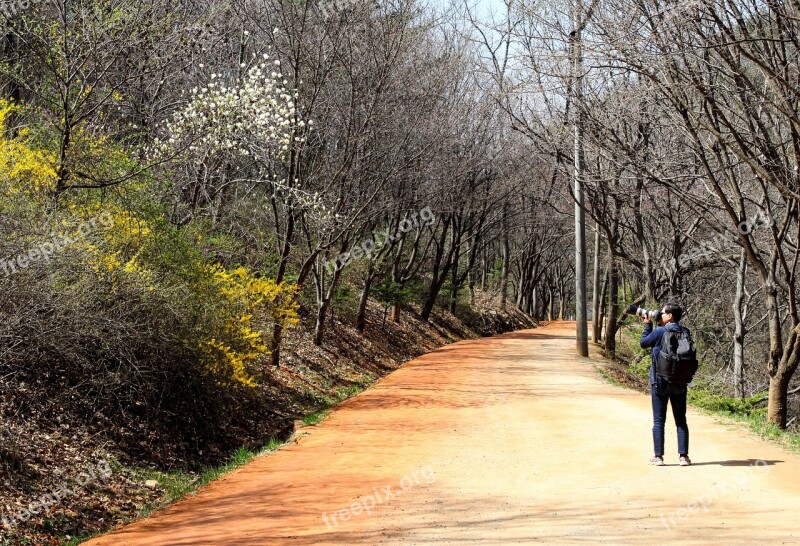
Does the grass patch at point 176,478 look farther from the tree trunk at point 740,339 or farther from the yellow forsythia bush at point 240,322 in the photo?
the tree trunk at point 740,339

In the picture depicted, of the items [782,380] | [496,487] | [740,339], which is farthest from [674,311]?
[740,339]


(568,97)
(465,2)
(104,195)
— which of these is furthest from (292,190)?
(465,2)

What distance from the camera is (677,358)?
8.17m

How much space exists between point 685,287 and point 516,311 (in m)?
23.3

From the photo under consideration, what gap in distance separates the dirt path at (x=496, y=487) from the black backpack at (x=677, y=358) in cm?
99

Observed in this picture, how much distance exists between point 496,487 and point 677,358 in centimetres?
228

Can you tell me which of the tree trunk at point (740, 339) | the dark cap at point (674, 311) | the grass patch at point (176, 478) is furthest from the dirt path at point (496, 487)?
the tree trunk at point (740, 339)

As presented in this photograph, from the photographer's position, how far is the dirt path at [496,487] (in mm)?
6336

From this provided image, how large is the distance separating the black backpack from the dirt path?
39.1 inches

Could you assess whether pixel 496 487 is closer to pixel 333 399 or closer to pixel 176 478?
pixel 176 478

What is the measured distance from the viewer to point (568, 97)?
55.9 ft

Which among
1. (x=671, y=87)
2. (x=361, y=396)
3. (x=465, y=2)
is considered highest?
(x=465, y=2)

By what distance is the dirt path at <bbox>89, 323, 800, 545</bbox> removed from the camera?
634cm

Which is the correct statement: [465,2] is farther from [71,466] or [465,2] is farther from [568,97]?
[71,466]
